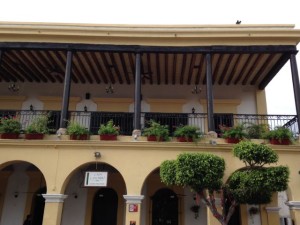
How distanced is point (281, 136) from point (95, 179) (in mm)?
5724

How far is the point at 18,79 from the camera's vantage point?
13.9 meters

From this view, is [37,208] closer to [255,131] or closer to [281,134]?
[255,131]

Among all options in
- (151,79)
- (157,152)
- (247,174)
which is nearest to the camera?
(247,174)

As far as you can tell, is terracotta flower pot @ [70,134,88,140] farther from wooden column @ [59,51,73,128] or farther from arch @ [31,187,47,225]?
arch @ [31,187,47,225]

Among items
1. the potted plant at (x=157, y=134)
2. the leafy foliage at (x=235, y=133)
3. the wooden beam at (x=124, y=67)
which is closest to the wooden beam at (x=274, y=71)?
the leafy foliage at (x=235, y=133)

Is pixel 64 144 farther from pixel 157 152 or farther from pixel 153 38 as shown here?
pixel 153 38

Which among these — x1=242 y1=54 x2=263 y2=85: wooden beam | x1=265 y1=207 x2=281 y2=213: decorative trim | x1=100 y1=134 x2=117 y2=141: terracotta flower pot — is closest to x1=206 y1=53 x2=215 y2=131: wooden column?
x1=242 y1=54 x2=263 y2=85: wooden beam

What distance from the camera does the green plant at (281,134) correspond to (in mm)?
9828

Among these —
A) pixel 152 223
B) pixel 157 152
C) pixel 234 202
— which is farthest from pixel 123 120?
pixel 234 202

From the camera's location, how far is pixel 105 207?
480 inches

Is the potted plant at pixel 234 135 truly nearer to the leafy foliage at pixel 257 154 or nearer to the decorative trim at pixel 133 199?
the leafy foliage at pixel 257 154

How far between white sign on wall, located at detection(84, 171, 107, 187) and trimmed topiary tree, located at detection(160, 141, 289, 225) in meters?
2.25

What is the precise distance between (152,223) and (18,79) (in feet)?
26.8

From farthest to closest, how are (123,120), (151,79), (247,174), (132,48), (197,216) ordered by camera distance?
1. (151,79)
2. (123,120)
3. (197,216)
4. (132,48)
5. (247,174)
